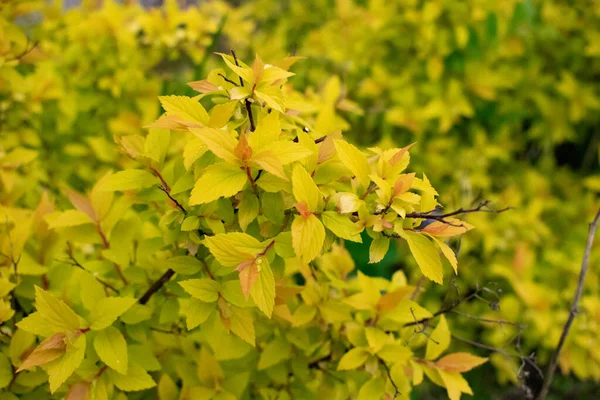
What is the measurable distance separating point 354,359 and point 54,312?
0.49 metres

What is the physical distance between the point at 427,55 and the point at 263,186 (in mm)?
1625

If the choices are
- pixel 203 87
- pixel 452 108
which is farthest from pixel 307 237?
pixel 452 108

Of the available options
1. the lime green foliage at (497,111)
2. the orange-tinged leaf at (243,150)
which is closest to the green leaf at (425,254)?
the orange-tinged leaf at (243,150)

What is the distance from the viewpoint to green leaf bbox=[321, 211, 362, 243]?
2.31 feet

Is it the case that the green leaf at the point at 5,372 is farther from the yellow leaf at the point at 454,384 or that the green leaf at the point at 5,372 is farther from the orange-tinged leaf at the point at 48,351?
the yellow leaf at the point at 454,384

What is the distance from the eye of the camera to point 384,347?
0.92 metres

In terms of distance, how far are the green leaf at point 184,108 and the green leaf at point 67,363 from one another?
362mm

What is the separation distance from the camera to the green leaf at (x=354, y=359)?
2.96 feet

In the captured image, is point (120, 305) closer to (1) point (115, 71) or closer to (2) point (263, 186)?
(2) point (263, 186)

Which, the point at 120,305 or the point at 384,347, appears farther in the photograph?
the point at 384,347

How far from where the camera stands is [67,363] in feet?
2.50

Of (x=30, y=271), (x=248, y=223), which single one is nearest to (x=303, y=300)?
(x=248, y=223)

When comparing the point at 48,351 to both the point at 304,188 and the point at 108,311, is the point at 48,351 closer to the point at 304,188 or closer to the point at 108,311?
the point at 108,311

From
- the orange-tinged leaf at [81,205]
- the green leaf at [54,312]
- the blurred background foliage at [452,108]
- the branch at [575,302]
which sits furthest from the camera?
the blurred background foliage at [452,108]
